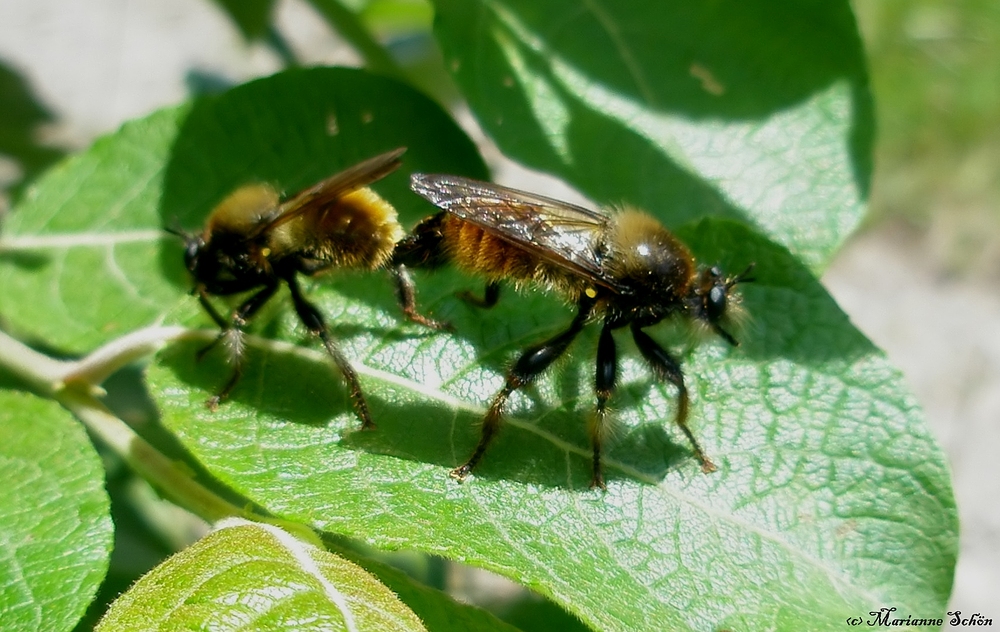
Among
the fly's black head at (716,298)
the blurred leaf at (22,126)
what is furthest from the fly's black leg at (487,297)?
the blurred leaf at (22,126)

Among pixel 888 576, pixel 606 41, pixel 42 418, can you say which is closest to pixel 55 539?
pixel 42 418

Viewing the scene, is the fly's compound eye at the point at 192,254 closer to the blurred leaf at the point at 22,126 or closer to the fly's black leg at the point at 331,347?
the fly's black leg at the point at 331,347

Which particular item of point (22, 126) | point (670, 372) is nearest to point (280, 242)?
point (670, 372)

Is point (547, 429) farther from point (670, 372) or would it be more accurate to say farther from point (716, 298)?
point (716, 298)

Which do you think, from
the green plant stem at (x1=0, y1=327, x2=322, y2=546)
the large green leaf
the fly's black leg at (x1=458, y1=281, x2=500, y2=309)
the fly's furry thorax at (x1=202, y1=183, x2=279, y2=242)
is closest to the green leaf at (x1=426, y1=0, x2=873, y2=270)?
the large green leaf

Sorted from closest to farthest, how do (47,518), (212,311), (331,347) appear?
(47,518), (331,347), (212,311)

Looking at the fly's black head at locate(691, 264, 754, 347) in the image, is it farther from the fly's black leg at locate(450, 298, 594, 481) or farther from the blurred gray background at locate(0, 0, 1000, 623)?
the blurred gray background at locate(0, 0, 1000, 623)
